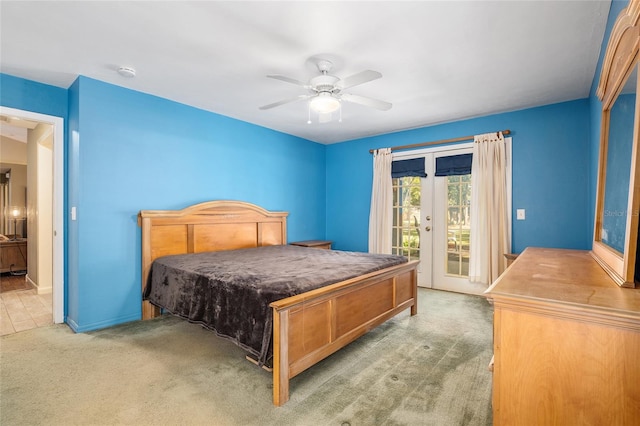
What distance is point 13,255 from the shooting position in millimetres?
5410

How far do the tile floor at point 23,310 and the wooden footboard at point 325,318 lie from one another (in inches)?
113

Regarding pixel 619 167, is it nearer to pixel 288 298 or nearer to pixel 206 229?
pixel 288 298

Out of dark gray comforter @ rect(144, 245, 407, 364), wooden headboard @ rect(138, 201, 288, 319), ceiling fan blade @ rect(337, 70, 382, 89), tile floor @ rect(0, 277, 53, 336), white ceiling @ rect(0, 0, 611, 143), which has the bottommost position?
tile floor @ rect(0, 277, 53, 336)

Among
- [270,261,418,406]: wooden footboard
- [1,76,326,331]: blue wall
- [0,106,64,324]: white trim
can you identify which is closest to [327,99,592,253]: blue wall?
[270,261,418,406]: wooden footboard

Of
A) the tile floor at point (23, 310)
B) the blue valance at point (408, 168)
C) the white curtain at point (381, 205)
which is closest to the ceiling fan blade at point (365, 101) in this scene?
the blue valance at point (408, 168)

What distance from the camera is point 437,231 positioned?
458 centimetres

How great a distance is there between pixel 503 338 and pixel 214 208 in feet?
11.5

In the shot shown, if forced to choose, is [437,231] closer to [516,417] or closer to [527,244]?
[527,244]

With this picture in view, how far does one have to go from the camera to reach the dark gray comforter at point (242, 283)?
1974mm

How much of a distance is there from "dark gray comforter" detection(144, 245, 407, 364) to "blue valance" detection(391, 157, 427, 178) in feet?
6.25

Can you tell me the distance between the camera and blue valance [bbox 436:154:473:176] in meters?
4.26

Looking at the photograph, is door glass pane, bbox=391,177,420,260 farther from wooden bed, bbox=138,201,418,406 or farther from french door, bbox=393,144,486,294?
wooden bed, bbox=138,201,418,406

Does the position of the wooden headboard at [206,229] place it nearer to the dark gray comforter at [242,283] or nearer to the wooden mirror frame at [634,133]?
the dark gray comforter at [242,283]

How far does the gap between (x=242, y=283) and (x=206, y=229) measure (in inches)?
76.2
